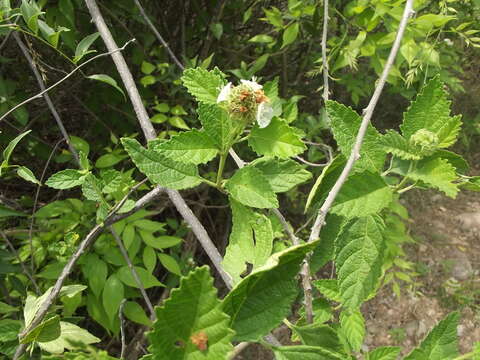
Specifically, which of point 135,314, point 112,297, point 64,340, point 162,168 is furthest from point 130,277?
point 162,168

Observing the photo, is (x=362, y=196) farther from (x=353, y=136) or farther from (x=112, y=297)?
(x=112, y=297)

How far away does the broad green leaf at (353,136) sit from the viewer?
66cm

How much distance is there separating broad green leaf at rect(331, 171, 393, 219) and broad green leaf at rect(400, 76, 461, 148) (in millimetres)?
101

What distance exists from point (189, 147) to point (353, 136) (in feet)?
0.82

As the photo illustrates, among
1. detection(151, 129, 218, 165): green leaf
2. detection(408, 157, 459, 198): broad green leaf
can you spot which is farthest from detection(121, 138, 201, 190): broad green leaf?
detection(408, 157, 459, 198): broad green leaf

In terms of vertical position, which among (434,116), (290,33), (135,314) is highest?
(434,116)

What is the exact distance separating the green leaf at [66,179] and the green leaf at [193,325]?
0.57m

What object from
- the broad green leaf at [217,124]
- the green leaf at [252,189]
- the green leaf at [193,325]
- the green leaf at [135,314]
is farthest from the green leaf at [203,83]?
the green leaf at [135,314]

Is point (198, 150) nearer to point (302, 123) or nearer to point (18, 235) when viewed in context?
point (18, 235)

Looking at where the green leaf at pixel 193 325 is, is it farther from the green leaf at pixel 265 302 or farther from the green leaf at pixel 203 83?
the green leaf at pixel 203 83

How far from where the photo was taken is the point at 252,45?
2.36m

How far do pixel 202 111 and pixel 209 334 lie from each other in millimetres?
345

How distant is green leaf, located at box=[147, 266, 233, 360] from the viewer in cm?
38

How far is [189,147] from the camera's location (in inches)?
25.2
